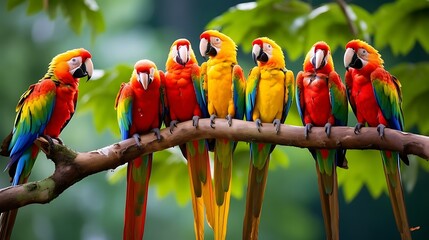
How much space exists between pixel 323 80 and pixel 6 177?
13.8 ft

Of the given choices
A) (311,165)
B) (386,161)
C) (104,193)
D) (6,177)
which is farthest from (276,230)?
(386,161)

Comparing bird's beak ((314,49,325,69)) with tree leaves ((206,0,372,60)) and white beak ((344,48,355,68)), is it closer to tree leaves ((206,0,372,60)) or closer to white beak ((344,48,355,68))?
white beak ((344,48,355,68))

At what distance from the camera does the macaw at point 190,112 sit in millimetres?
2010

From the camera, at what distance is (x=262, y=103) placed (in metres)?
2.00

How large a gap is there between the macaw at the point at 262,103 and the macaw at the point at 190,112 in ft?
0.50

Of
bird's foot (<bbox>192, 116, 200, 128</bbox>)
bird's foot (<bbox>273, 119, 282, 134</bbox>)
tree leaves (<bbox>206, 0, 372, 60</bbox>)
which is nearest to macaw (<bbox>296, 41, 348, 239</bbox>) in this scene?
bird's foot (<bbox>273, 119, 282, 134</bbox>)

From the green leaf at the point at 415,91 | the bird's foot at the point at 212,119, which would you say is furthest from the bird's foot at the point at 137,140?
the green leaf at the point at 415,91

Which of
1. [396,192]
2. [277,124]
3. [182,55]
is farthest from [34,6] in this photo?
[396,192]

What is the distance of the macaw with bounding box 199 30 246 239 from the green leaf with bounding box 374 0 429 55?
126 cm

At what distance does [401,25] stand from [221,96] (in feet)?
4.67

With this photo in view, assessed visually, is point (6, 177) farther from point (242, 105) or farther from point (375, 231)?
point (242, 105)

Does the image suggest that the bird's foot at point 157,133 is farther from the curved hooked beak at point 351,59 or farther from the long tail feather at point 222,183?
the curved hooked beak at point 351,59

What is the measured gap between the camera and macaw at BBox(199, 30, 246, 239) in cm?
200

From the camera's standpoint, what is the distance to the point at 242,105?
2023 millimetres
